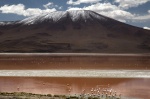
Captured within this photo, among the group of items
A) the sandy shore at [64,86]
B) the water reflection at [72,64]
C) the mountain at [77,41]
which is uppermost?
the mountain at [77,41]

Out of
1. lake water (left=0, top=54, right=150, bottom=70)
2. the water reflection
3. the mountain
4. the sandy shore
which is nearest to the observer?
the sandy shore

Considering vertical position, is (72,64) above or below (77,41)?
below

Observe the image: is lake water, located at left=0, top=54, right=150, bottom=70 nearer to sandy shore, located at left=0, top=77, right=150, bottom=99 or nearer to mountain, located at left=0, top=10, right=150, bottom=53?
sandy shore, located at left=0, top=77, right=150, bottom=99

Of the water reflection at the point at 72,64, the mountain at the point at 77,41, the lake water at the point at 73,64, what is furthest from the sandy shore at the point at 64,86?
the mountain at the point at 77,41

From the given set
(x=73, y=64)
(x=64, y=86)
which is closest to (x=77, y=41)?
(x=73, y=64)

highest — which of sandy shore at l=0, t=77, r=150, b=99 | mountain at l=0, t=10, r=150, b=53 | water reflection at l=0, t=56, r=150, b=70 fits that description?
mountain at l=0, t=10, r=150, b=53

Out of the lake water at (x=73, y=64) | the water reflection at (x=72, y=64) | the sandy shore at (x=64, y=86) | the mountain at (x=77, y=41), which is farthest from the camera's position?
the mountain at (x=77, y=41)

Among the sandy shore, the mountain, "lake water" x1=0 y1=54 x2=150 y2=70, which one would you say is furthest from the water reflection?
the mountain

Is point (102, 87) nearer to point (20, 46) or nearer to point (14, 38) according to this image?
point (20, 46)

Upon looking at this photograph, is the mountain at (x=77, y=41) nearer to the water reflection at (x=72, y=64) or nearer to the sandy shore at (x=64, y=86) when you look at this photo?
the water reflection at (x=72, y=64)

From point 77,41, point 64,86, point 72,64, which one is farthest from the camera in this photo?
point 77,41

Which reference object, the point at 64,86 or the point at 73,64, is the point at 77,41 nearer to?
the point at 73,64
